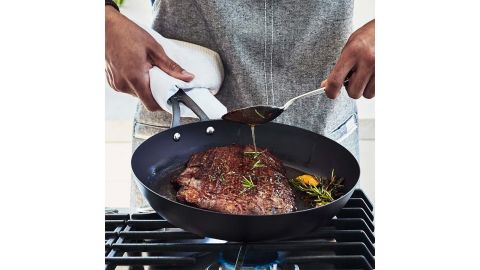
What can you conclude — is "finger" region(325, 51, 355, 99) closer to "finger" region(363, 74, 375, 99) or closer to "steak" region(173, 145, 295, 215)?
"finger" region(363, 74, 375, 99)

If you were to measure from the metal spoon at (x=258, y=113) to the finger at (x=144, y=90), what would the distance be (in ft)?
0.49

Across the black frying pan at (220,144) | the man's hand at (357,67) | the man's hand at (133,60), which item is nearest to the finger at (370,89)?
the man's hand at (357,67)

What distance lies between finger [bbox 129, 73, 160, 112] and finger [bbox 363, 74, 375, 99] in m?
0.40

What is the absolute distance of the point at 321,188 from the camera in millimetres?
1112

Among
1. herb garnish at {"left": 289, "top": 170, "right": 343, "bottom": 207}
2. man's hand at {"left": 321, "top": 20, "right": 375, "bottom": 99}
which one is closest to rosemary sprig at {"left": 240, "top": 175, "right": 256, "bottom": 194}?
herb garnish at {"left": 289, "top": 170, "right": 343, "bottom": 207}

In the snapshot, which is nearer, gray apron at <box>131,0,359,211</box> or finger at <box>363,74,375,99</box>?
finger at <box>363,74,375,99</box>

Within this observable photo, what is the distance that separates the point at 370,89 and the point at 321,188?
207mm

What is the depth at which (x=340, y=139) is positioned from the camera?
1.21m

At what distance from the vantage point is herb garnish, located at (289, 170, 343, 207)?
1069 millimetres

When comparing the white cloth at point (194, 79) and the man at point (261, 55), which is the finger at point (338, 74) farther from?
the white cloth at point (194, 79)

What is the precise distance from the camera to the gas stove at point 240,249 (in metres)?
0.95

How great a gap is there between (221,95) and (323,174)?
0.26 meters

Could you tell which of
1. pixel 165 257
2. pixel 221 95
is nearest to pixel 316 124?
pixel 221 95

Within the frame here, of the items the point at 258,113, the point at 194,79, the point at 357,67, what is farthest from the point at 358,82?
the point at 194,79
